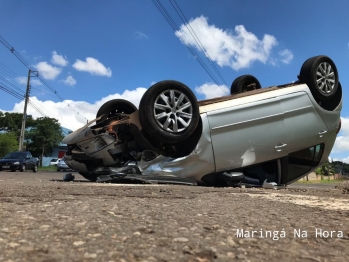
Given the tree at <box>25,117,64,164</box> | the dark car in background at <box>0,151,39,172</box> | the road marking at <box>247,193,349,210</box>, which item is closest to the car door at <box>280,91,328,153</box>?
the road marking at <box>247,193,349,210</box>

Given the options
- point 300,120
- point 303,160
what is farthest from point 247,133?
point 303,160

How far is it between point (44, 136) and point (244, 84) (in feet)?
151

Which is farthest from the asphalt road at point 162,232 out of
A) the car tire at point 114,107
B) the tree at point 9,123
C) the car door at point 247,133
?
the tree at point 9,123

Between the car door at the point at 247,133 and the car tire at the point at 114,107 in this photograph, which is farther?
the car tire at the point at 114,107

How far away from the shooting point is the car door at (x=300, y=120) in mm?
6289

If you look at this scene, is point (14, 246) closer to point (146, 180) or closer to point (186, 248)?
point (186, 248)

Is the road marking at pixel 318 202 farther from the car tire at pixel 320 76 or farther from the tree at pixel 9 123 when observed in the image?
the tree at pixel 9 123

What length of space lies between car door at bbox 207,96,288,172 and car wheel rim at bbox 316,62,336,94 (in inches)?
41.3

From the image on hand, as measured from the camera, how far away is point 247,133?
20.0 feet

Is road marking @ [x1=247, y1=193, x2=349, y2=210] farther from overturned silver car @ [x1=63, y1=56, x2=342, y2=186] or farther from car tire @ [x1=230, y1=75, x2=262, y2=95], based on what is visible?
car tire @ [x1=230, y1=75, x2=262, y2=95]

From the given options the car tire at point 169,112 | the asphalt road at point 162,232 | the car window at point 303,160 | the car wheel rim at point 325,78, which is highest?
the car wheel rim at point 325,78

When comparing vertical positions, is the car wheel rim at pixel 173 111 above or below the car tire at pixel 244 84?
below

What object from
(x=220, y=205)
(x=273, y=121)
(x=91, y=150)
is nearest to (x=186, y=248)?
(x=220, y=205)

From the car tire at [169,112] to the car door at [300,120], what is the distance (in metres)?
1.78
